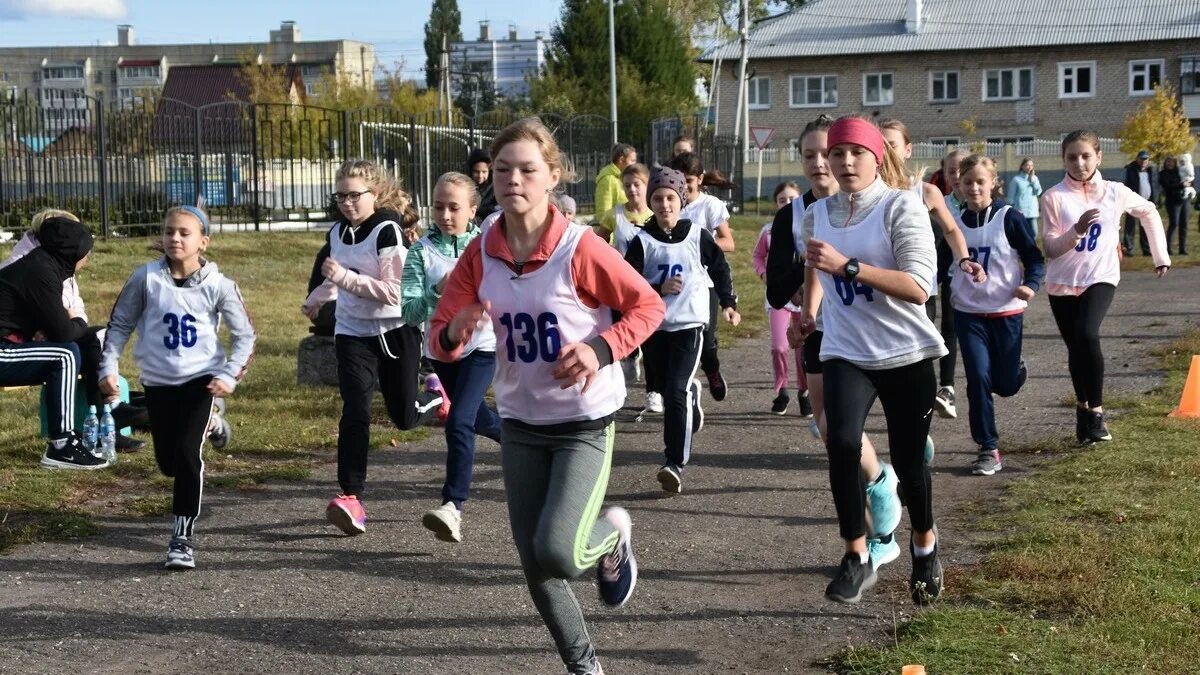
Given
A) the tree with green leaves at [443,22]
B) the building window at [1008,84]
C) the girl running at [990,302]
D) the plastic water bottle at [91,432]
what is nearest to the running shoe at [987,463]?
the girl running at [990,302]

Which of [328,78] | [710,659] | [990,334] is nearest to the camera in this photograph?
[710,659]

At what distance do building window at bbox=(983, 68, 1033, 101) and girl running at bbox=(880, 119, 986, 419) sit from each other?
6368 centimetres

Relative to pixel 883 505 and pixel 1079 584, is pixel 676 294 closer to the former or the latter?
pixel 883 505

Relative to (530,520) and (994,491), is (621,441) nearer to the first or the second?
(994,491)

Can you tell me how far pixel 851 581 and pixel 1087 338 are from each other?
4.36 meters

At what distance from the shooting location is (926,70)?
2879 inches

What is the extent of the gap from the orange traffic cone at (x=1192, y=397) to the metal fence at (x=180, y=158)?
11429 millimetres

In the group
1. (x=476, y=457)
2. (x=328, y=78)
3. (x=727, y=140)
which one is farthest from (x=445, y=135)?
(x=328, y=78)

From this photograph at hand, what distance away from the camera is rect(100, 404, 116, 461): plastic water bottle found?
9.52 meters

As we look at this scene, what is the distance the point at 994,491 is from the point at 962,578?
2.12 m

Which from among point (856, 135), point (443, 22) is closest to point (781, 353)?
point (856, 135)

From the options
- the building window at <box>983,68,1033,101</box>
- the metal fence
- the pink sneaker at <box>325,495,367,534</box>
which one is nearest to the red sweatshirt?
the pink sneaker at <box>325,495,367,534</box>

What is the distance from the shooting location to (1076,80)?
7194 centimetres

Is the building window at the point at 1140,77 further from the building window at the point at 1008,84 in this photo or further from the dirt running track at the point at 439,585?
the dirt running track at the point at 439,585
